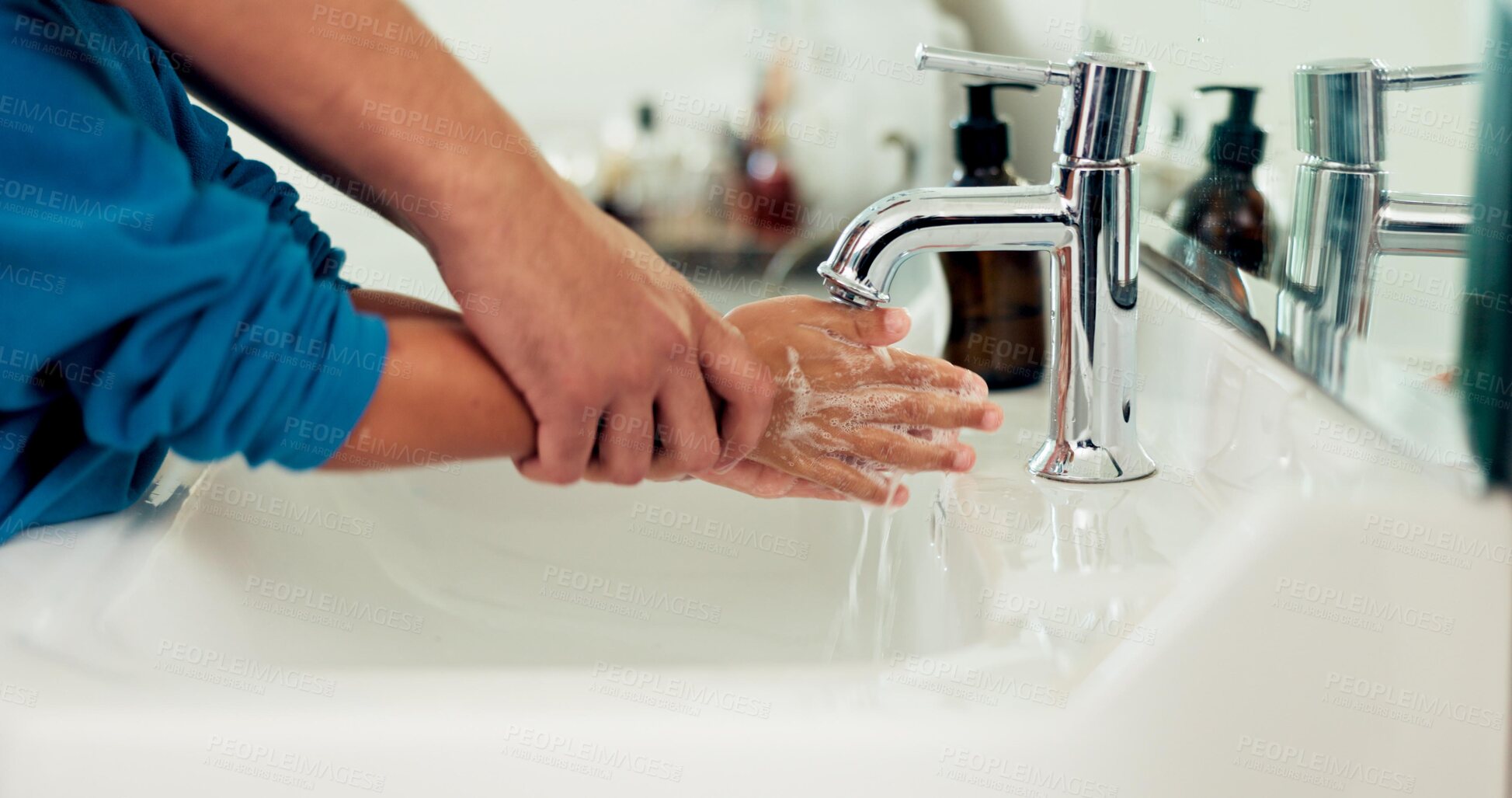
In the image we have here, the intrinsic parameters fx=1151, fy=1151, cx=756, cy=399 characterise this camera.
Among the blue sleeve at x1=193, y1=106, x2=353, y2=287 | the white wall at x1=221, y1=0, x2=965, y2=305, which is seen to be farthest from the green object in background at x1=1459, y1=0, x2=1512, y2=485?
the white wall at x1=221, y1=0, x2=965, y2=305

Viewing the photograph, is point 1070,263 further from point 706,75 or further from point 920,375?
point 706,75

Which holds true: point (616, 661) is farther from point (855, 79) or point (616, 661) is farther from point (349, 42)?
point (855, 79)

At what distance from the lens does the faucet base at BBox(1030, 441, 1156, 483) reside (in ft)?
1.50

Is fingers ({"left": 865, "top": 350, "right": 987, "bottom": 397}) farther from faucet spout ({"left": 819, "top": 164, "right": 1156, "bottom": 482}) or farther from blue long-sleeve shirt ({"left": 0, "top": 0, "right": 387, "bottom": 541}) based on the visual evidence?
blue long-sleeve shirt ({"left": 0, "top": 0, "right": 387, "bottom": 541})

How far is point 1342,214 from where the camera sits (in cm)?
40

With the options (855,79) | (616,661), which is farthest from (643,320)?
(855,79)

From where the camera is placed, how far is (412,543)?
592mm

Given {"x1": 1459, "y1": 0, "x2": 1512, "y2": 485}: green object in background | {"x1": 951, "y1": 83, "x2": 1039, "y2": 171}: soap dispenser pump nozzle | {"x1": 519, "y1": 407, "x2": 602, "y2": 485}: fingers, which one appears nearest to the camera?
{"x1": 1459, "y1": 0, "x2": 1512, "y2": 485}: green object in background

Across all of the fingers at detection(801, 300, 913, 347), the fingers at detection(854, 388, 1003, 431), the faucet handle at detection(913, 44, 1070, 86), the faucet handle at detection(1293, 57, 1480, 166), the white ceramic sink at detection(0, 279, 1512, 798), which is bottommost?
the white ceramic sink at detection(0, 279, 1512, 798)

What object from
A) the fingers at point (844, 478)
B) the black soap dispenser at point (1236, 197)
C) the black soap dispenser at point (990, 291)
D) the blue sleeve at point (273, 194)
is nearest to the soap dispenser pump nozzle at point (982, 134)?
the black soap dispenser at point (990, 291)

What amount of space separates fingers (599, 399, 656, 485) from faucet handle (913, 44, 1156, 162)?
161mm

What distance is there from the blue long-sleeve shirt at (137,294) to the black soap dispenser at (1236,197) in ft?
1.11

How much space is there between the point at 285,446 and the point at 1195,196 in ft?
1.30

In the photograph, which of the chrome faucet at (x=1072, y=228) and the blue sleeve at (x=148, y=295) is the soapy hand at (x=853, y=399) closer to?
the chrome faucet at (x=1072, y=228)
